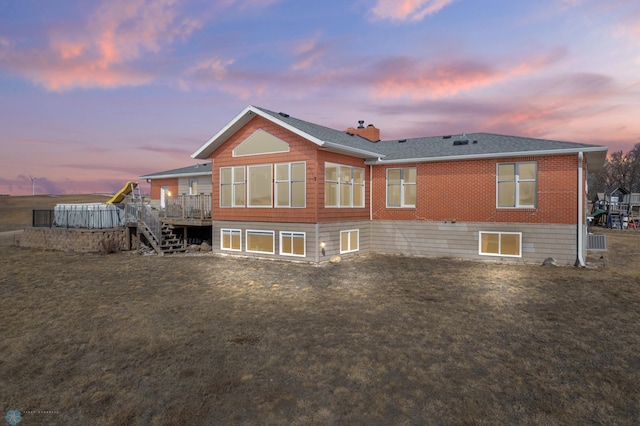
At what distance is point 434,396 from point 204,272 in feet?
34.9

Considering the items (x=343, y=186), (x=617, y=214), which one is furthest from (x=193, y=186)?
(x=617, y=214)

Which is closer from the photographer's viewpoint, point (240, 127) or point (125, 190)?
point (240, 127)

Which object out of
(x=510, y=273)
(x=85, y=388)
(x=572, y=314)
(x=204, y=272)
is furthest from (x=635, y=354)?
(x=204, y=272)

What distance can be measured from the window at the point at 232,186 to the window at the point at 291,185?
221 centimetres

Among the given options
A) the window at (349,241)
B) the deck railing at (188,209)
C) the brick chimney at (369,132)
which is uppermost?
the brick chimney at (369,132)

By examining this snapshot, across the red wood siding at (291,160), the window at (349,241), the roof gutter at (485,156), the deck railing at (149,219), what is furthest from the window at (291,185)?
the deck railing at (149,219)

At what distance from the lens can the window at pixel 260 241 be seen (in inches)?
663

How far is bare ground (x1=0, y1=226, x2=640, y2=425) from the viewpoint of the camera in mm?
4691

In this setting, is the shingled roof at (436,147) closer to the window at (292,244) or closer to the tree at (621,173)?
the window at (292,244)

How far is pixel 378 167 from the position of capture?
18328 millimetres

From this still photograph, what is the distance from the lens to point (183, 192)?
26438 mm

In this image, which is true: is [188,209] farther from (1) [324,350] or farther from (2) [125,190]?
(1) [324,350]

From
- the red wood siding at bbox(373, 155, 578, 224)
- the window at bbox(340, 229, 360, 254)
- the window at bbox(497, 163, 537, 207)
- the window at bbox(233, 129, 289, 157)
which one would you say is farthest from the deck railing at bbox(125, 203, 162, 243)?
the window at bbox(497, 163, 537, 207)

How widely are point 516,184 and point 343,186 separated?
722 cm
